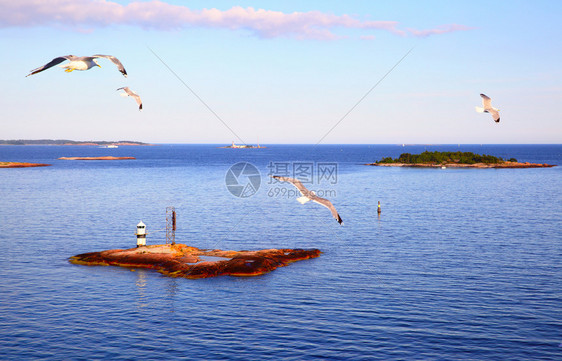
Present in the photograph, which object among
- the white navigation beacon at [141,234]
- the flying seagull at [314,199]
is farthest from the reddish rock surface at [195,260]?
the flying seagull at [314,199]

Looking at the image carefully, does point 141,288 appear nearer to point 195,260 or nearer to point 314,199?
point 195,260

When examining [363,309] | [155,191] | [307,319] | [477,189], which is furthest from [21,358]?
[477,189]

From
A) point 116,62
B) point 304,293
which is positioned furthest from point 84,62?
point 304,293

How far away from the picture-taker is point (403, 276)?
135 ft

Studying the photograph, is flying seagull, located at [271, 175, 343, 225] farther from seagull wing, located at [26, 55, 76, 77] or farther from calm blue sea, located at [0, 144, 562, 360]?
seagull wing, located at [26, 55, 76, 77]

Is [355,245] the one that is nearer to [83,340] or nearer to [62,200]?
[83,340]

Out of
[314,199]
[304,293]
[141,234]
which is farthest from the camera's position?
[141,234]

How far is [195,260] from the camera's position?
4369 cm

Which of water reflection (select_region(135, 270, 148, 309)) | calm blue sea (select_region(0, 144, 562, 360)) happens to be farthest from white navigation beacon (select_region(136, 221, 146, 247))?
water reflection (select_region(135, 270, 148, 309))

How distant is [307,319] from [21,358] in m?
16.1

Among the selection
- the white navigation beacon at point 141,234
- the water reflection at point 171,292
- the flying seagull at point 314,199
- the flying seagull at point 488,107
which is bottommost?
the water reflection at point 171,292

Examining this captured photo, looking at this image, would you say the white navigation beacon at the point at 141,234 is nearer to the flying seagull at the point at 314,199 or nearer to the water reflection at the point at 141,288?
the water reflection at the point at 141,288

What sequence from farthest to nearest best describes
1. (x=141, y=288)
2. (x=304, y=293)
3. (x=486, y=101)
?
(x=141, y=288), (x=304, y=293), (x=486, y=101)

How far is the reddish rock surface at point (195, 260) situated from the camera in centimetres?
4156
